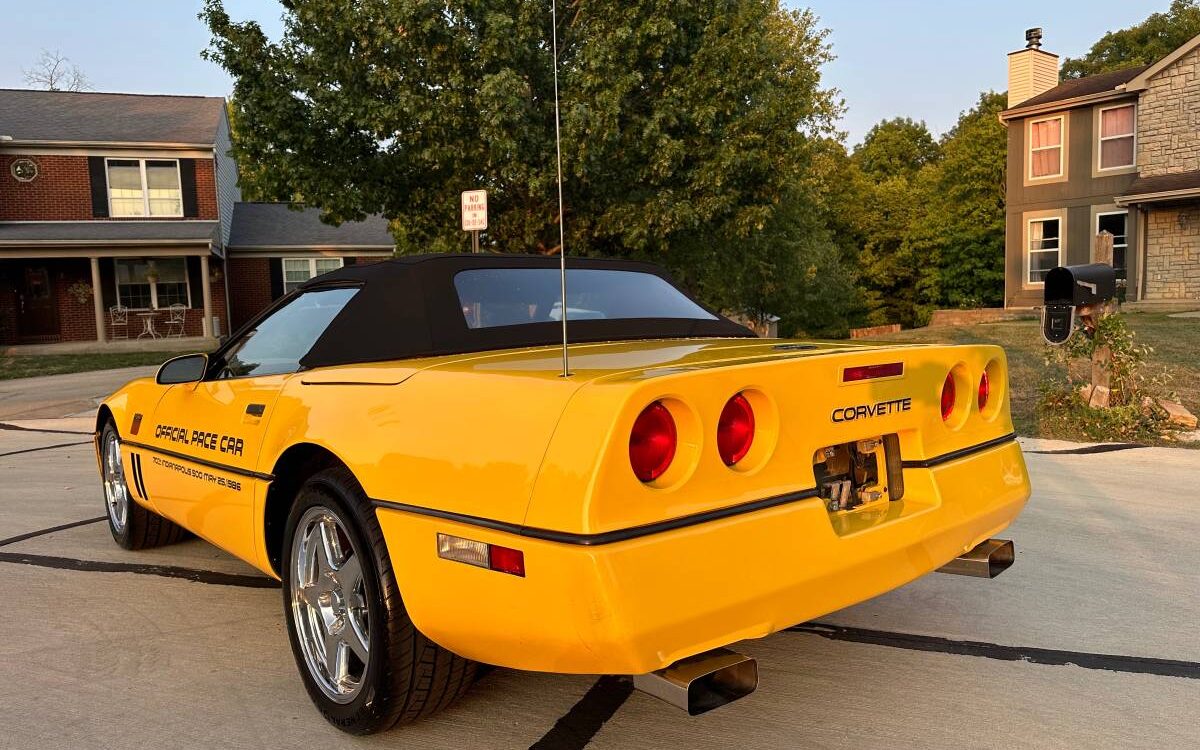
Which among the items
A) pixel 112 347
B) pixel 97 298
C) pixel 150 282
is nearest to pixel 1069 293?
pixel 112 347

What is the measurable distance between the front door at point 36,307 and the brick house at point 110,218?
0.03 m

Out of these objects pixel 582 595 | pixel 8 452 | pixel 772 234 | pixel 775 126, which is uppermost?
pixel 775 126

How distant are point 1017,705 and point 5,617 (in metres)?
3.98

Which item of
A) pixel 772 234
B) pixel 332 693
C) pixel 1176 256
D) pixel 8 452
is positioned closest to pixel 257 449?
pixel 332 693

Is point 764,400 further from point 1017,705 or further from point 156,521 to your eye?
point 156,521

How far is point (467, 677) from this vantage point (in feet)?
8.71

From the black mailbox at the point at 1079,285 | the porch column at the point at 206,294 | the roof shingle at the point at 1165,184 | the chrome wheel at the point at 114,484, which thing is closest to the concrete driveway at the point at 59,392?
the porch column at the point at 206,294

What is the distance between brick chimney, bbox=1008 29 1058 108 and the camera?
25297 millimetres

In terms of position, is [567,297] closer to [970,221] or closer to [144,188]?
[144,188]

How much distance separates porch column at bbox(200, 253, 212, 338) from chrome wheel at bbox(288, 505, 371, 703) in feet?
74.0

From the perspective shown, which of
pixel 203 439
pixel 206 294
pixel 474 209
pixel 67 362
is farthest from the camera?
pixel 206 294

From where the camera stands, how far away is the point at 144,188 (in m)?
24.6

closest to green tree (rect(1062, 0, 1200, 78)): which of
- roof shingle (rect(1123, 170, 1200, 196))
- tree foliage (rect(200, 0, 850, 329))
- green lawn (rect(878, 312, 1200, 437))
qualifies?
roof shingle (rect(1123, 170, 1200, 196))

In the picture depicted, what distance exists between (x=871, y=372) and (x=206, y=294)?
960 inches
